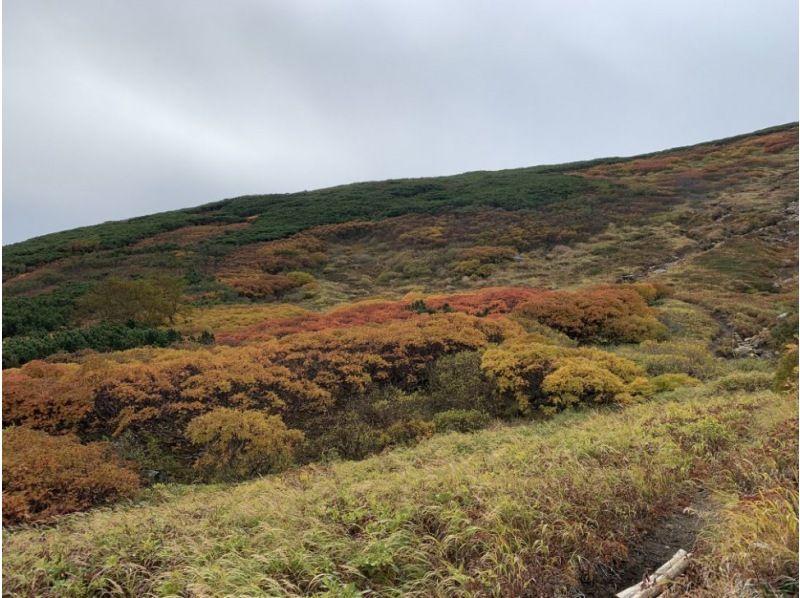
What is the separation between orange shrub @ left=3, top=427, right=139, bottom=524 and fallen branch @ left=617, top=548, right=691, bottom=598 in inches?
291

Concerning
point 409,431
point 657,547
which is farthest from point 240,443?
point 657,547

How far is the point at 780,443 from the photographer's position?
6.38 metres

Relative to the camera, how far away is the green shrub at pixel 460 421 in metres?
11.0

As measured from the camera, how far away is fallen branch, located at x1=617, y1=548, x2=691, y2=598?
13.7 feet

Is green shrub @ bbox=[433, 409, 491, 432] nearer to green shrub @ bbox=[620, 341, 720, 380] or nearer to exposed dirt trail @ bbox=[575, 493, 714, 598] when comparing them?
green shrub @ bbox=[620, 341, 720, 380]

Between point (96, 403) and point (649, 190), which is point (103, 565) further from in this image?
point (649, 190)

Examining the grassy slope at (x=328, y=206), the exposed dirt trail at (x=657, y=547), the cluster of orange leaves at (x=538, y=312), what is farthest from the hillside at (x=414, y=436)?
the grassy slope at (x=328, y=206)

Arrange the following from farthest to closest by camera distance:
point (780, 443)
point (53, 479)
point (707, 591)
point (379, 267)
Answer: point (379, 267) → point (53, 479) → point (780, 443) → point (707, 591)

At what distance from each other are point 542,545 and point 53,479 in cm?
738

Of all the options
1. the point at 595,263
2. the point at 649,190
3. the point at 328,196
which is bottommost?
the point at 595,263

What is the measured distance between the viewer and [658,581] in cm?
425

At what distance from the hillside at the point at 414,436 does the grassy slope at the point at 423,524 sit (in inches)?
1.3

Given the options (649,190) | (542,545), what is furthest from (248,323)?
(649,190)

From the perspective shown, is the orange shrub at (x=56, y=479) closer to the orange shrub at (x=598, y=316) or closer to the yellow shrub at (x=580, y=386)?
the yellow shrub at (x=580, y=386)
